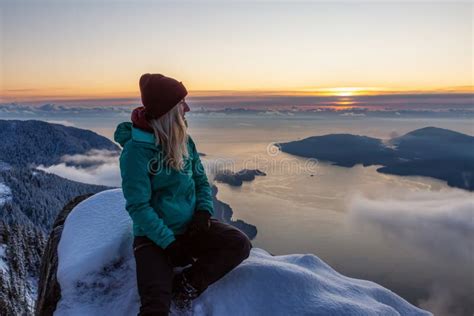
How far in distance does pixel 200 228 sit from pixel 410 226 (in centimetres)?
19082

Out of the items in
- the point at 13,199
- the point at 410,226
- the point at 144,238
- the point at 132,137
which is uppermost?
the point at 132,137

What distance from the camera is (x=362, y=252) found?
122750 mm

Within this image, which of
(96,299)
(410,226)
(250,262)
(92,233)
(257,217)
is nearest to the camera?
(96,299)

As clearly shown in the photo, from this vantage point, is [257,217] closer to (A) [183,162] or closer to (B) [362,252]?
(B) [362,252]

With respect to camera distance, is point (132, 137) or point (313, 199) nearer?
point (132, 137)

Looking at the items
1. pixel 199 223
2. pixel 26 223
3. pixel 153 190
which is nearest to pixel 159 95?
pixel 153 190

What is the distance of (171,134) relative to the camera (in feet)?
14.1

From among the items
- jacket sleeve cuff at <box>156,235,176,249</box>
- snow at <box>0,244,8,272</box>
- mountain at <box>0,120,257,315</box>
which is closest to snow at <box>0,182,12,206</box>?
mountain at <box>0,120,257,315</box>

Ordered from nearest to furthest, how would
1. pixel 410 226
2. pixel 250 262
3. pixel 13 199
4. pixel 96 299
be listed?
pixel 96 299
pixel 250 262
pixel 13 199
pixel 410 226

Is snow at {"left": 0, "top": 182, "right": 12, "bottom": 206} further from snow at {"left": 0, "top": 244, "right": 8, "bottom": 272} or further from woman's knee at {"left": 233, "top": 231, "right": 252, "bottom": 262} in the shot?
woman's knee at {"left": 233, "top": 231, "right": 252, "bottom": 262}

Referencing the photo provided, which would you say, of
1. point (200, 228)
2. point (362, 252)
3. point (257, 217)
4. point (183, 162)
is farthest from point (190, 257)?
point (257, 217)

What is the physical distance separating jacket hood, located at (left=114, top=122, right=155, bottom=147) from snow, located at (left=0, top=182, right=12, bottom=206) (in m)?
126

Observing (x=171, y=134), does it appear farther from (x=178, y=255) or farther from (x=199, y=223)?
(x=178, y=255)

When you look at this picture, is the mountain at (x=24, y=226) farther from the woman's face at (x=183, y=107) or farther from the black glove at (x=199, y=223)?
the woman's face at (x=183, y=107)
